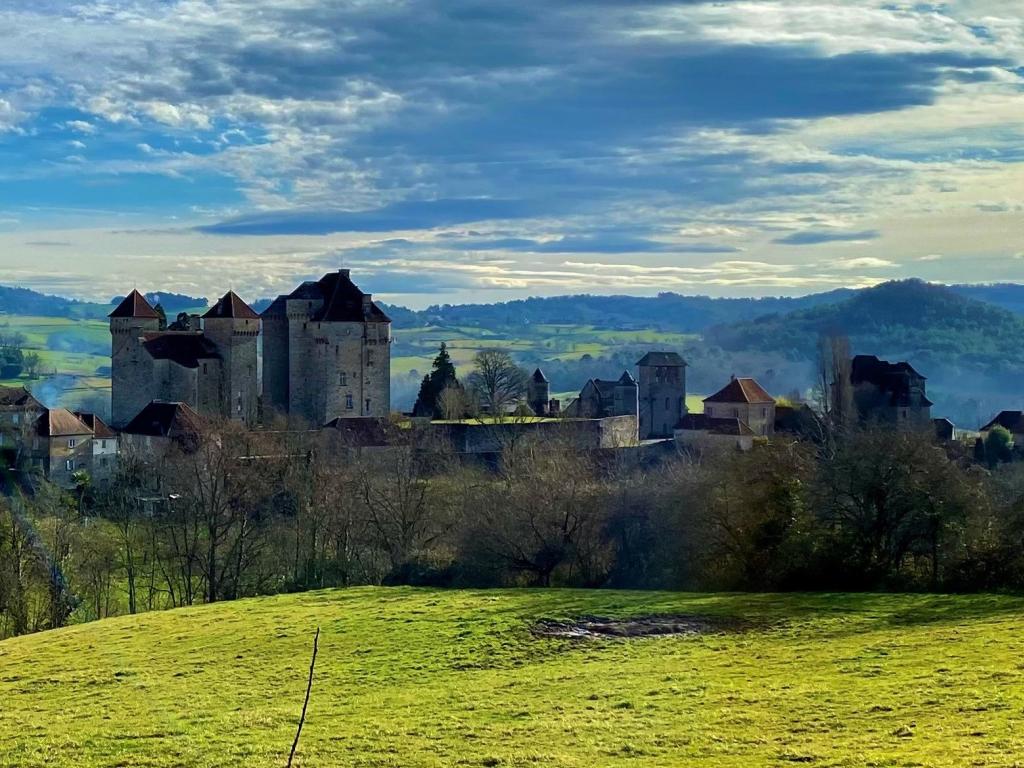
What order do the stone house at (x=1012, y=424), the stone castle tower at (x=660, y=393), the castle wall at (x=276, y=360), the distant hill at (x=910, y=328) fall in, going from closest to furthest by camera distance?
the castle wall at (x=276, y=360)
the stone house at (x=1012, y=424)
the stone castle tower at (x=660, y=393)
the distant hill at (x=910, y=328)

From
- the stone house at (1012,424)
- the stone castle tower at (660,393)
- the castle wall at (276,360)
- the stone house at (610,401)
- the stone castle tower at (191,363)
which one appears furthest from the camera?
the stone castle tower at (660,393)

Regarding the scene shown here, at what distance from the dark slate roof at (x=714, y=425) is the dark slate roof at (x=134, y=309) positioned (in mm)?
29546

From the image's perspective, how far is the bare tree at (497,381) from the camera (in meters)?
79.9

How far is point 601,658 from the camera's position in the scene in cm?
2295

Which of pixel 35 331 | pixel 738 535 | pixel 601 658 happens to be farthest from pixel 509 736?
pixel 35 331

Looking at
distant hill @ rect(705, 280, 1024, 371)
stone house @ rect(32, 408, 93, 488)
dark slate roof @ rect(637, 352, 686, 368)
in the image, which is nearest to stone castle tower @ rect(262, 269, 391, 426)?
stone house @ rect(32, 408, 93, 488)

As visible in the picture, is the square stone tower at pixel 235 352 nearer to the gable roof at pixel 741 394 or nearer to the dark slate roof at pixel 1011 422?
the gable roof at pixel 741 394

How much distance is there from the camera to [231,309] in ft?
215

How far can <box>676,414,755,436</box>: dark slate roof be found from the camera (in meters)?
63.7

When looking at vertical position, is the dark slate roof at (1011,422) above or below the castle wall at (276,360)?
below

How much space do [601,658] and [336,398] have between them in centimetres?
4554

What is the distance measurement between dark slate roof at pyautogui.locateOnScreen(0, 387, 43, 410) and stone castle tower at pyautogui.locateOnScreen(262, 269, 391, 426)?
42.6 feet

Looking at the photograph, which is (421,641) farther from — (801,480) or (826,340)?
(826,340)

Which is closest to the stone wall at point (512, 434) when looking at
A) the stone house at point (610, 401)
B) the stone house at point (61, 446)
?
the stone house at point (610, 401)
